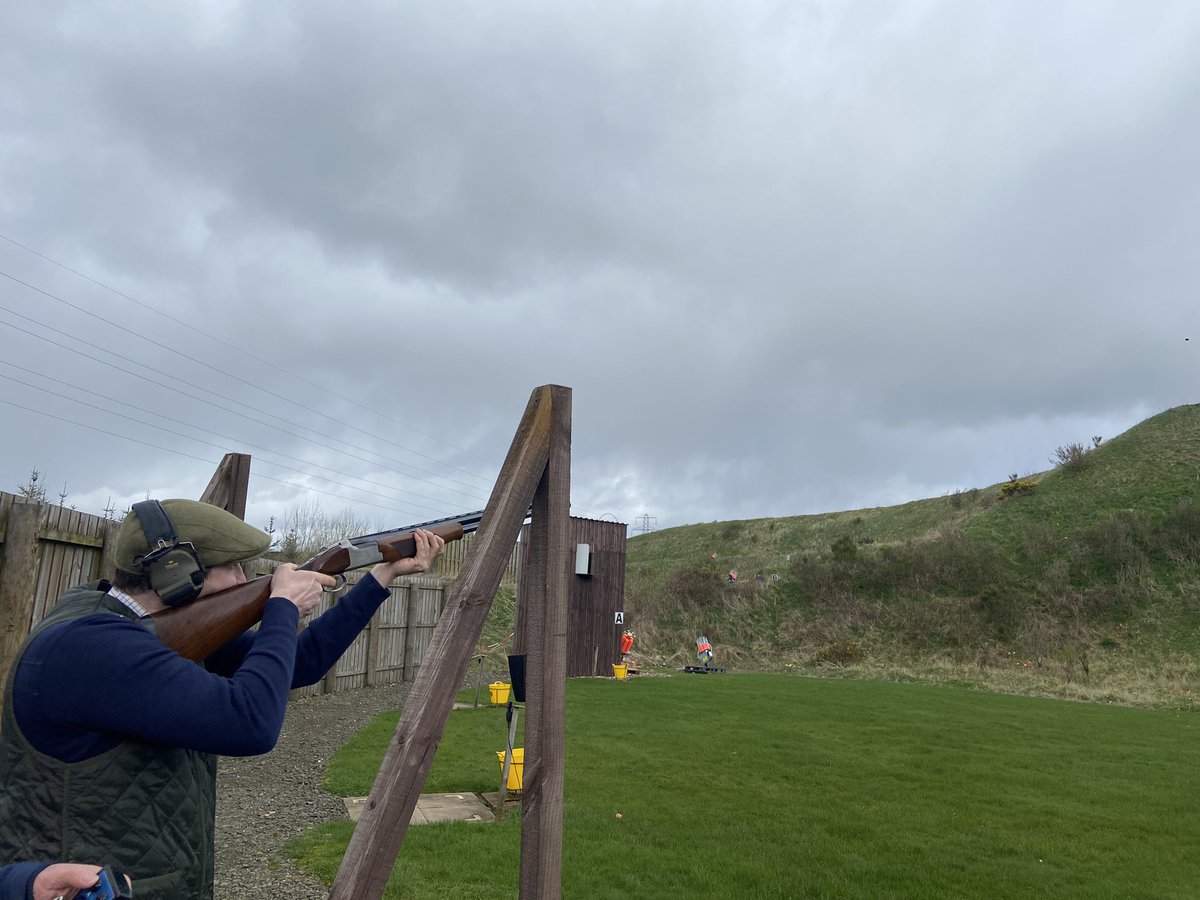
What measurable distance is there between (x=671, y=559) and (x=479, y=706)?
3421 centimetres

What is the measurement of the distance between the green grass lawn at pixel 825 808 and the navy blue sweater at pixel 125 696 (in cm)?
407

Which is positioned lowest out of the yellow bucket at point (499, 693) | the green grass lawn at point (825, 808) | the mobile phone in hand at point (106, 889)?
the green grass lawn at point (825, 808)

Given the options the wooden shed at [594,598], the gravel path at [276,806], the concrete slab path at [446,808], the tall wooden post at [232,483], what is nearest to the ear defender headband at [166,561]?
the tall wooden post at [232,483]

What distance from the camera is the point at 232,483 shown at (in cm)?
470

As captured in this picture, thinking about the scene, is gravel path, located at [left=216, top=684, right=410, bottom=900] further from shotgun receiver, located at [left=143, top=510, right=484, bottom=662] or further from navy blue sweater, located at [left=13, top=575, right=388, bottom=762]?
navy blue sweater, located at [left=13, top=575, right=388, bottom=762]

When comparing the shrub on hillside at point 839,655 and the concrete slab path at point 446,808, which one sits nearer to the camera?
the concrete slab path at point 446,808

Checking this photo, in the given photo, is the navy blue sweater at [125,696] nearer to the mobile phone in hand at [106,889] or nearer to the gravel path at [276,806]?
the mobile phone in hand at [106,889]

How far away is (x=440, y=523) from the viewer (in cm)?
317

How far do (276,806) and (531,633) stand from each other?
5570mm

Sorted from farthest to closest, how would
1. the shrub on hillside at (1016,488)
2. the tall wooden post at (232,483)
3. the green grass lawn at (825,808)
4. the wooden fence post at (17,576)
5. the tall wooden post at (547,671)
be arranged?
1. the shrub on hillside at (1016,488)
2. the green grass lawn at (825,808)
3. the wooden fence post at (17,576)
4. the tall wooden post at (232,483)
5. the tall wooden post at (547,671)

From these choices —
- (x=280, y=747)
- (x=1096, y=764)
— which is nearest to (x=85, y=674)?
(x=280, y=747)

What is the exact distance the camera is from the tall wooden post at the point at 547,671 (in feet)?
9.96

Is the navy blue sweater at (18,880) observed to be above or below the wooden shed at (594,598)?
below

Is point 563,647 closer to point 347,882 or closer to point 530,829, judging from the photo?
point 530,829
